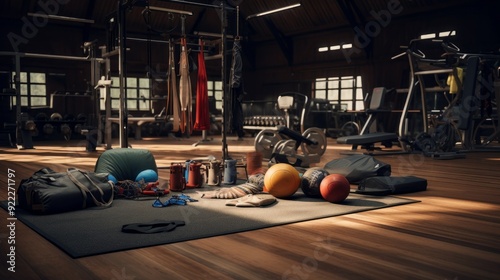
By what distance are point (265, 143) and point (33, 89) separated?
8117 millimetres

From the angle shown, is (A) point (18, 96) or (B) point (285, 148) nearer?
(B) point (285, 148)

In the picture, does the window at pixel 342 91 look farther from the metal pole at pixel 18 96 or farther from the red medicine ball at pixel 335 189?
the red medicine ball at pixel 335 189

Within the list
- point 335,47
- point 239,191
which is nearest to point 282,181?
point 239,191

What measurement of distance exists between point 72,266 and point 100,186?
137 cm

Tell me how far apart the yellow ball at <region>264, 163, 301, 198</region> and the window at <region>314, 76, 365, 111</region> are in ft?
30.6

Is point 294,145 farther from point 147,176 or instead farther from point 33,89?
point 33,89

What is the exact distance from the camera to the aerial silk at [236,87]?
5.18m

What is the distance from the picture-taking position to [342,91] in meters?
13.4

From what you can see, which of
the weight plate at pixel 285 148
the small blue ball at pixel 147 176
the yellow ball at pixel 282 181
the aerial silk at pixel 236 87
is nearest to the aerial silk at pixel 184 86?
the aerial silk at pixel 236 87

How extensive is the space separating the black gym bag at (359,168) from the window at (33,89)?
9.94 meters

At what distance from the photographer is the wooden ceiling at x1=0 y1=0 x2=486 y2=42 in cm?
1149

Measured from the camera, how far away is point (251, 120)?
12484mm

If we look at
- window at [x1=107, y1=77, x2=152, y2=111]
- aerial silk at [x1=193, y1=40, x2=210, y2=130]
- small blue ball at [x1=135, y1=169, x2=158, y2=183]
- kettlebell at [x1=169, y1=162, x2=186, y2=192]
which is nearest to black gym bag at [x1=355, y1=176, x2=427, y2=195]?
kettlebell at [x1=169, y1=162, x2=186, y2=192]

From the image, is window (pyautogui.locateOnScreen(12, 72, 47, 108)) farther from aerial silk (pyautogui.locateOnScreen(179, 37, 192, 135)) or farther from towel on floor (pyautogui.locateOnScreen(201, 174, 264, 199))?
towel on floor (pyautogui.locateOnScreen(201, 174, 264, 199))
